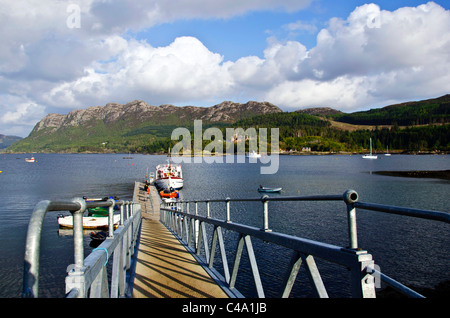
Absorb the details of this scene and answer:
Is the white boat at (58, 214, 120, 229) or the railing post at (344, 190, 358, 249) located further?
the white boat at (58, 214, 120, 229)

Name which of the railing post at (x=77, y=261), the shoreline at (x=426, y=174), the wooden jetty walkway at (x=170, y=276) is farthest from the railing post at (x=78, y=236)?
the shoreline at (x=426, y=174)

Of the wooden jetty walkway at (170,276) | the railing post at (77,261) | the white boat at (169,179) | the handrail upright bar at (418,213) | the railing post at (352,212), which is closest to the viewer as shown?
the handrail upright bar at (418,213)

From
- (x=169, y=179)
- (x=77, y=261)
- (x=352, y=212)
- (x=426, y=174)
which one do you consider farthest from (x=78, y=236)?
(x=426, y=174)

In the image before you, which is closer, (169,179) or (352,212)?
(352,212)

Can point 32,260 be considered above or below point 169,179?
above

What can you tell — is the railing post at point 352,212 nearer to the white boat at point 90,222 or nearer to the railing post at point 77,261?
the railing post at point 77,261

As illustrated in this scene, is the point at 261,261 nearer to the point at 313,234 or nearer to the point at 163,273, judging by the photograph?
the point at 313,234

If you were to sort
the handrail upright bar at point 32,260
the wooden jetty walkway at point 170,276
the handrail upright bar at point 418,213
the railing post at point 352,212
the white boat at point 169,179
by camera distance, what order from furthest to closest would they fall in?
the white boat at point 169,179 < the wooden jetty walkway at point 170,276 < the railing post at point 352,212 < the handrail upright bar at point 418,213 < the handrail upright bar at point 32,260

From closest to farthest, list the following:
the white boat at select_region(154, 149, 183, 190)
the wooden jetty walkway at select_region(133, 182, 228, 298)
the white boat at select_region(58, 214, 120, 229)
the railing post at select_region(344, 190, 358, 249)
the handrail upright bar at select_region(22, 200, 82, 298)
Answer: the handrail upright bar at select_region(22, 200, 82, 298)
the railing post at select_region(344, 190, 358, 249)
the wooden jetty walkway at select_region(133, 182, 228, 298)
the white boat at select_region(58, 214, 120, 229)
the white boat at select_region(154, 149, 183, 190)

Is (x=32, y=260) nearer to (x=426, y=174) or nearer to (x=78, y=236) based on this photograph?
(x=78, y=236)

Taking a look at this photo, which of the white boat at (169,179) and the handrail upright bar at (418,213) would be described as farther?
the white boat at (169,179)

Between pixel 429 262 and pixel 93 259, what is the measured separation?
2017 centimetres

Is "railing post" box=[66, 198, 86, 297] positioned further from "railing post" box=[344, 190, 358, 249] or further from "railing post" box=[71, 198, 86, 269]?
"railing post" box=[344, 190, 358, 249]

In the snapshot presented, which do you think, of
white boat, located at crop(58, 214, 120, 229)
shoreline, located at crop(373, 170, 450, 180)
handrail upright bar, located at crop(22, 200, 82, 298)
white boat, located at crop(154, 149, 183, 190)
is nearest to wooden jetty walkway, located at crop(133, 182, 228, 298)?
handrail upright bar, located at crop(22, 200, 82, 298)
